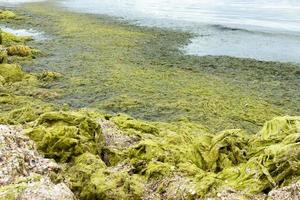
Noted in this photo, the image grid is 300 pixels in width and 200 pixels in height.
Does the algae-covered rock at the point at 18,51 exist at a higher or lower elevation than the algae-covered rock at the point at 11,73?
higher

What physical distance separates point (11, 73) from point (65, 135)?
385 inches

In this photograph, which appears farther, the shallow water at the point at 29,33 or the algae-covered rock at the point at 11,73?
the shallow water at the point at 29,33

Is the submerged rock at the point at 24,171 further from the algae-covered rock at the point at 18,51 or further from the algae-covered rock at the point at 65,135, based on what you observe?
the algae-covered rock at the point at 18,51

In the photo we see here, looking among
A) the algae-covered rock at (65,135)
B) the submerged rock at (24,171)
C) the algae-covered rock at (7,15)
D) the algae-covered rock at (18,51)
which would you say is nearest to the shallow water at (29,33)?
the algae-covered rock at (7,15)

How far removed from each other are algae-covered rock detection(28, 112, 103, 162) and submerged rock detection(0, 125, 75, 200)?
31 cm

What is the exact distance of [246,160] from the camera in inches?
362

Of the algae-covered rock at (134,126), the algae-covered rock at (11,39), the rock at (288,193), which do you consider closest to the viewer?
the rock at (288,193)

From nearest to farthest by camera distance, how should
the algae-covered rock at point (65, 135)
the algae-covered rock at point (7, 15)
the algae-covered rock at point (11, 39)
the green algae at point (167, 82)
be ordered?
Result: the algae-covered rock at point (65, 135) → the green algae at point (167, 82) → the algae-covered rock at point (11, 39) → the algae-covered rock at point (7, 15)

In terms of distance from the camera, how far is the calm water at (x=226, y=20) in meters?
26.5

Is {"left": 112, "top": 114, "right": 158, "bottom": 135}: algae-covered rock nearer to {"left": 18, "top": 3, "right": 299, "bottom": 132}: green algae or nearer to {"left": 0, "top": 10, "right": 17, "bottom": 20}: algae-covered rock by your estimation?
{"left": 18, "top": 3, "right": 299, "bottom": 132}: green algae

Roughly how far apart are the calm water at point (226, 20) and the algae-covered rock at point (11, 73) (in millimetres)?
10600

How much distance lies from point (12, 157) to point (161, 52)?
57.2ft

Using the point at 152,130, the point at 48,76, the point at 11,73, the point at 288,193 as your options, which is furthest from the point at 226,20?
the point at 288,193

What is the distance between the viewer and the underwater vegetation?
26.3 feet
